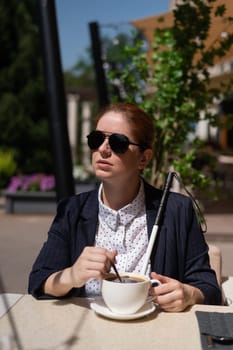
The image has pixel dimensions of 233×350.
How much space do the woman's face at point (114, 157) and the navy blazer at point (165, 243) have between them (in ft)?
0.55

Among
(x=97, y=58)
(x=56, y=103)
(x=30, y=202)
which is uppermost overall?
(x=97, y=58)

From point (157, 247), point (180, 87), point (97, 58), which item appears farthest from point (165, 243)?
point (97, 58)

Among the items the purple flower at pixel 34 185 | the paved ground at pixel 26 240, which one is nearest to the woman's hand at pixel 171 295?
the paved ground at pixel 26 240

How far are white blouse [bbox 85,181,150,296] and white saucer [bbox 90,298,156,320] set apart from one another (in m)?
0.23

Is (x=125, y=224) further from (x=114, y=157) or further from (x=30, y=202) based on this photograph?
(x=30, y=202)

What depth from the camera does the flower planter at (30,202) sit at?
9375 millimetres

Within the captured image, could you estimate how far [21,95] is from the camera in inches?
551

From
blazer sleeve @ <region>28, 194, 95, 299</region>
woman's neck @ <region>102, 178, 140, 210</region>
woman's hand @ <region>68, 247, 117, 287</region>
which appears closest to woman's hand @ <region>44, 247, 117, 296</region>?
woman's hand @ <region>68, 247, 117, 287</region>

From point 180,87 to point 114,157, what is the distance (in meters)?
1.67

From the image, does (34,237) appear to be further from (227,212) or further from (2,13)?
(2,13)

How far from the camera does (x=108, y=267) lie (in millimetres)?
1371

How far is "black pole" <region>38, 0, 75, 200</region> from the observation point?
3361 mm

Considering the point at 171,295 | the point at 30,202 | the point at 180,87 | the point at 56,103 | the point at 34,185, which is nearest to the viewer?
the point at 171,295

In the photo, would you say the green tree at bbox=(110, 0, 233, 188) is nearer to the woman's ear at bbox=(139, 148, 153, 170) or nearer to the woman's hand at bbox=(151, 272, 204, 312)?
the woman's ear at bbox=(139, 148, 153, 170)
